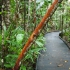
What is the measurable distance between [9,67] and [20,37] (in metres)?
1.68

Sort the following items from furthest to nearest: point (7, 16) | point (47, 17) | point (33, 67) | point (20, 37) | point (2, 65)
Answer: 1. point (33, 67)
2. point (7, 16)
3. point (2, 65)
4. point (20, 37)
5. point (47, 17)

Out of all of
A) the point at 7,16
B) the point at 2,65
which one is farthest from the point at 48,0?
the point at 7,16

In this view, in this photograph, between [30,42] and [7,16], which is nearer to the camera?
[30,42]

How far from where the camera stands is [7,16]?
295 inches

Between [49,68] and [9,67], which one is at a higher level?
[9,67]

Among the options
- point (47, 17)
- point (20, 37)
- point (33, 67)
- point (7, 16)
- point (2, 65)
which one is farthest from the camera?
point (33, 67)

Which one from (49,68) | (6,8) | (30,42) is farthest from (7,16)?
(30,42)

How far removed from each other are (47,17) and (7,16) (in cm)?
484

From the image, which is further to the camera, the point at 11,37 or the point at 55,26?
the point at 55,26

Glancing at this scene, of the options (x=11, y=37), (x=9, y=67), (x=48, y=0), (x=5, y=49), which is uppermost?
(x=48, y=0)

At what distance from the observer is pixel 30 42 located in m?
3.12

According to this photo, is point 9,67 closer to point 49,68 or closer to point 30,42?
point 30,42

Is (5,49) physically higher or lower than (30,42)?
lower

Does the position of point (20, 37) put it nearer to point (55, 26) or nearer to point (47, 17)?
point (47, 17)
